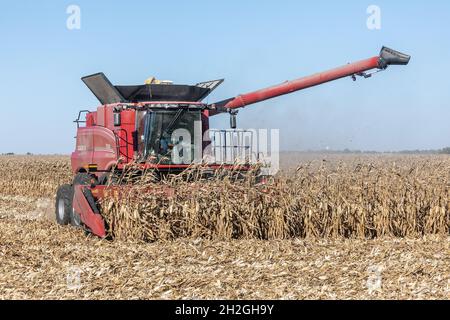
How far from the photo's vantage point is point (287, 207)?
9219mm

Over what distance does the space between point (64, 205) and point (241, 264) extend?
5255 mm

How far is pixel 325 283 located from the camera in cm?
615

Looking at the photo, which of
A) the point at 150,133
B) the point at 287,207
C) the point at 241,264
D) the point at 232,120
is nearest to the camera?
the point at 241,264

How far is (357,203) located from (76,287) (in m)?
4.84

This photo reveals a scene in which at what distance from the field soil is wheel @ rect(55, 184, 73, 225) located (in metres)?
0.58

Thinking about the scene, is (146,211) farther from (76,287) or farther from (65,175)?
(65,175)

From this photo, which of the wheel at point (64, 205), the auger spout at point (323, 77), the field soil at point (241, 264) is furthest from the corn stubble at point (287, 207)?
the wheel at point (64, 205)

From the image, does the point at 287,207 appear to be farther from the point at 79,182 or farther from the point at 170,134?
the point at 79,182

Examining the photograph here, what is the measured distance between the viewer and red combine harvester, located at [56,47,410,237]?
983 cm

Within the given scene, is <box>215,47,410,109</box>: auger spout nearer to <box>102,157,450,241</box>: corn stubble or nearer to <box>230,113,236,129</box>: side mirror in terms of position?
<box>230,113,236,129</box>: side mirror

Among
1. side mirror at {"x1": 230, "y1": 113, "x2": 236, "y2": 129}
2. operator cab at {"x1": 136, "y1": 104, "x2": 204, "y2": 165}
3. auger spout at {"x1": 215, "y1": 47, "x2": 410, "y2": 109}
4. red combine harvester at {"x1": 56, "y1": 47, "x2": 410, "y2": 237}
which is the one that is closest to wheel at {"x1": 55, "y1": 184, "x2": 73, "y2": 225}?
red combine harvester at {"x1": 56, "y1": 47, "x2": 410, "y2": 237}

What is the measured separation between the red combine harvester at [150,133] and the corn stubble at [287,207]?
36 cm

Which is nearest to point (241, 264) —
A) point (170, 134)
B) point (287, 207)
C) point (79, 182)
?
point (287, 207)

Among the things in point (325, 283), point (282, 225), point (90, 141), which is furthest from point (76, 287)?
point (90, 141)
